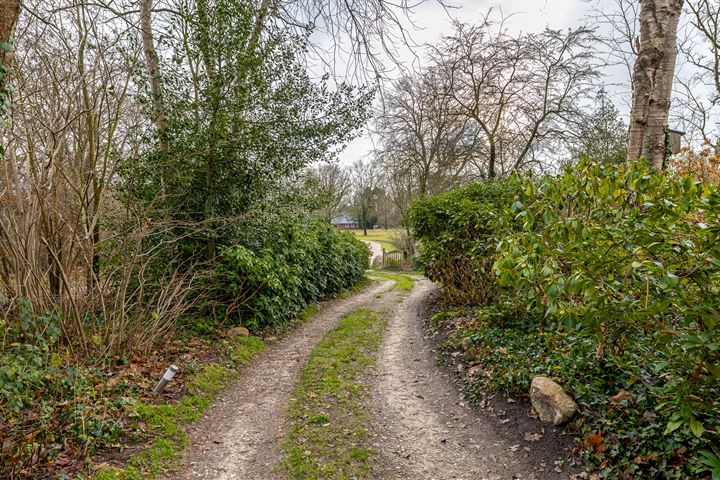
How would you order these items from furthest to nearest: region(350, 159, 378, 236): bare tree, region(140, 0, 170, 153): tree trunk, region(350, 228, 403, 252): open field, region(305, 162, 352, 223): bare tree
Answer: region(350, 159, 378, 236): bare tree → region(350, 228, 403, 252): open field → region(305, 162, 352, 223): bare tree → region(140, 0, 170, 153): tree trunk

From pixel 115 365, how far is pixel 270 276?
2.77 m

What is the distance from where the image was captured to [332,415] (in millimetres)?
3818

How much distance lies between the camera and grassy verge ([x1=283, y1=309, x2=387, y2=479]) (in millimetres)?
3031

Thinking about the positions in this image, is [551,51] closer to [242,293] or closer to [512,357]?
[512,357]

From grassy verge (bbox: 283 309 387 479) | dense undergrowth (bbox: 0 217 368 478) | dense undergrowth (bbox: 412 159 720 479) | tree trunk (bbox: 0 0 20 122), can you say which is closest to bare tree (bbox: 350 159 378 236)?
dense undergrowth (bbox: 0 217 368 478)

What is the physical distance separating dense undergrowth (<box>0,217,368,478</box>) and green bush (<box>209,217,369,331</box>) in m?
0.02

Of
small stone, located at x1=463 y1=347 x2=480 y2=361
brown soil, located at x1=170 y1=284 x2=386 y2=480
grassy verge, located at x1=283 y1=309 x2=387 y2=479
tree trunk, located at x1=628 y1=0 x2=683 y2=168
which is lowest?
brown soil, located at x1=170 y1=284 x2=386 y2=480

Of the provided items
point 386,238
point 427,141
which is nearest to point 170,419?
point 427,141

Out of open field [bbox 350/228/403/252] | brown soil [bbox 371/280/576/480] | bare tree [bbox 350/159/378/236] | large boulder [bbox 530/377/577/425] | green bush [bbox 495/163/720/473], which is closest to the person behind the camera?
green bush [bbox 495/163/720/473]

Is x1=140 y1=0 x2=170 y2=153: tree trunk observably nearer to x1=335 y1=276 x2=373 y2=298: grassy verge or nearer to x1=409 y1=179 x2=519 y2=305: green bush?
x1=409 y1=179 x2=519 y2=305: green bush

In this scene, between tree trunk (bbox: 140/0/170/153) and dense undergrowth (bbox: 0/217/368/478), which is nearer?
dense undergrowth (bbox: 0/217/368/478)

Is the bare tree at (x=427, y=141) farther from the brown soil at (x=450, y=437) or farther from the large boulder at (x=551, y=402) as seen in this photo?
the large boulder at (x=551, y=402)

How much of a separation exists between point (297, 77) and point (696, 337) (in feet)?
21.9

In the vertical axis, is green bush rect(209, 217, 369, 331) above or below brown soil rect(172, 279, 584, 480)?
above
